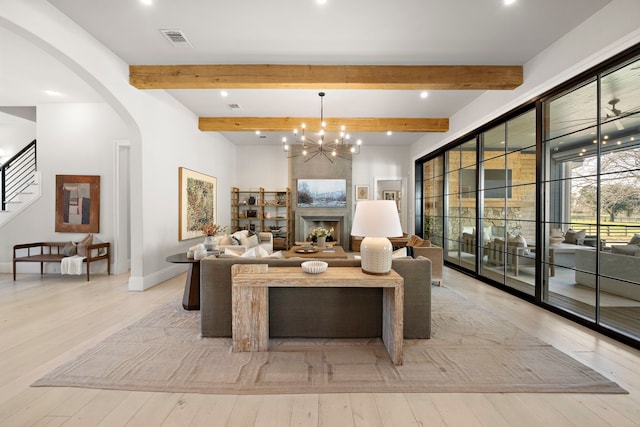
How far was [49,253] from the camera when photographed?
4.98 meters

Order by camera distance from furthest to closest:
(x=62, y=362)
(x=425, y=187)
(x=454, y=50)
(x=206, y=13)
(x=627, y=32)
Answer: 1. (x=425, y=187)
2. (x=454, y=50)
3. (x=206, y=13)
4. (x=627, y=32)
5. (x=62, y=362)

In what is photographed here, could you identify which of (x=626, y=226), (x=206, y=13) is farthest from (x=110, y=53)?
(x=626, y=226)

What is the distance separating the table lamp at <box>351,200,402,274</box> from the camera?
7.48 ft

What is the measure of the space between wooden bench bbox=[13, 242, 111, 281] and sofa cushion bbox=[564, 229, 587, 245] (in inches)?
276

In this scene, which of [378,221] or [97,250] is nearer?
[378,221]

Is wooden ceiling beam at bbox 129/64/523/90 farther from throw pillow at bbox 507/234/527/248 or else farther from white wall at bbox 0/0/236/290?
throw pillow at bbox 507/234/527/248

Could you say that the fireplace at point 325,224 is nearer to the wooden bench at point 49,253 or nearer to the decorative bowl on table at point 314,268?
the wooden bench at point 49,253

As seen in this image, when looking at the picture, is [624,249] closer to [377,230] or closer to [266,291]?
[377,230]

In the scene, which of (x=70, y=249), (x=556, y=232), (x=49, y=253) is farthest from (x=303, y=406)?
(x=49, y=253)

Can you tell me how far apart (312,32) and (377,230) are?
7.71 ft

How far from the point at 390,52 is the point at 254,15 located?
1.69m

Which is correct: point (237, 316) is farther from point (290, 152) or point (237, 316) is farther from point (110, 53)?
point (290, 152)

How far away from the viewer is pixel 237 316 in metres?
2.32

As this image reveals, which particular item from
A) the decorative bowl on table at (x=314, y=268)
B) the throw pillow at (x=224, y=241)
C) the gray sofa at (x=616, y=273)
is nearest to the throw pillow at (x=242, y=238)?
the throw pillow at (x=224, y=241)
